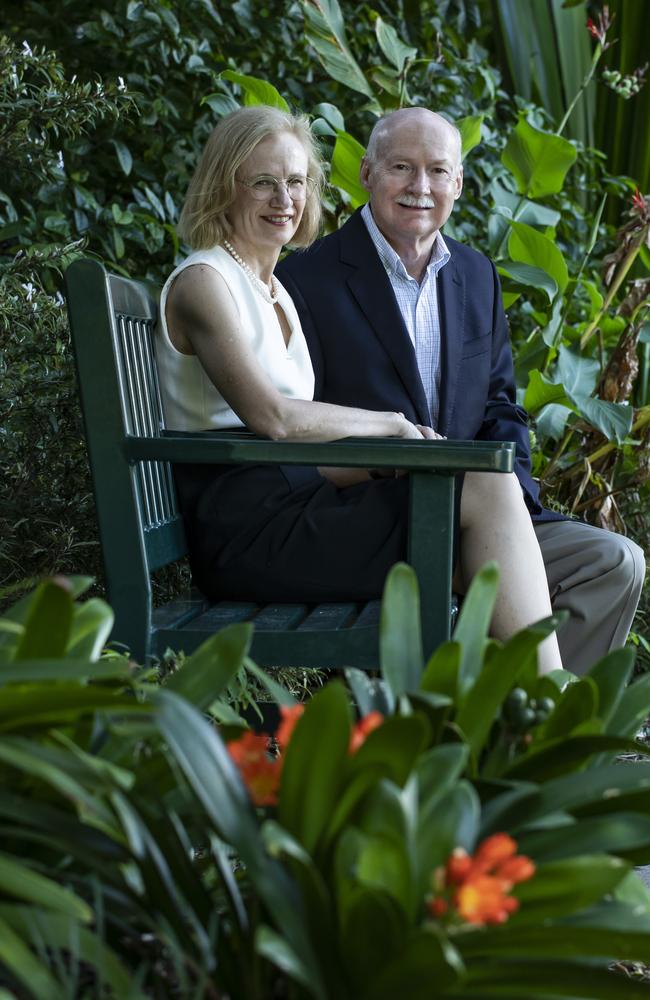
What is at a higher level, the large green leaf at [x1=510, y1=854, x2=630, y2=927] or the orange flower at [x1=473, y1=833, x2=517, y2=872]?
the orange flower at [x1=473, y1=833, x2=517, y2=872]

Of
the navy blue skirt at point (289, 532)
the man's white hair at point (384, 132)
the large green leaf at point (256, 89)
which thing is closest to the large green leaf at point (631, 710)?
the navy blue skirt at point (289, 532)

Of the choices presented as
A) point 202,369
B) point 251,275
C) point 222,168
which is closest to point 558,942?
point 202,369

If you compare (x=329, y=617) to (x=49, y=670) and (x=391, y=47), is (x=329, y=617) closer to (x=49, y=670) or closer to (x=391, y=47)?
(x=49, y=670)

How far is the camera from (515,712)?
1.49m

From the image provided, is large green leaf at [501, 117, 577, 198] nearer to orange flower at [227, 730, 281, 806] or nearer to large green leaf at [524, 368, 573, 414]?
large green leaf at [524, 368, 573, 414]

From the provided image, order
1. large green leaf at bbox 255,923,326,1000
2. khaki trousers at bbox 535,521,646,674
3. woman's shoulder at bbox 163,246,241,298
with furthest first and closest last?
khaki trousers at bbox 535,521,646,674
woman's shoulder at bbox 163,246,241,298
large green leaf at bbox 255,923,326,1000

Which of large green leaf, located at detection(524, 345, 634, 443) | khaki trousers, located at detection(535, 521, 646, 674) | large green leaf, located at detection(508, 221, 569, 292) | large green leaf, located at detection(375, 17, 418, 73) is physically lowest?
khaki trousers, located at detection(535, 521, 646, 674)

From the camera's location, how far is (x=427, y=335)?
3.21m

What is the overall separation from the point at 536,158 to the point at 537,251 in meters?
0.36

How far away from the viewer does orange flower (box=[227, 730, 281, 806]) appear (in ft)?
4.16

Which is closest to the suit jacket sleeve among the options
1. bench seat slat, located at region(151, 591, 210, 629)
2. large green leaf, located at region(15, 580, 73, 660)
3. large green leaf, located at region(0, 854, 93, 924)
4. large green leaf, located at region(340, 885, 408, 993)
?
bench seat slat, located at region(151, 591, 210, 629)

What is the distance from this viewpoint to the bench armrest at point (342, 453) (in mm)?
2211

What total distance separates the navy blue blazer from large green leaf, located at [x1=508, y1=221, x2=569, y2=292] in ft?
2.64

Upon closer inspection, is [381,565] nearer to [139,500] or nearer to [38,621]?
[139,500]
